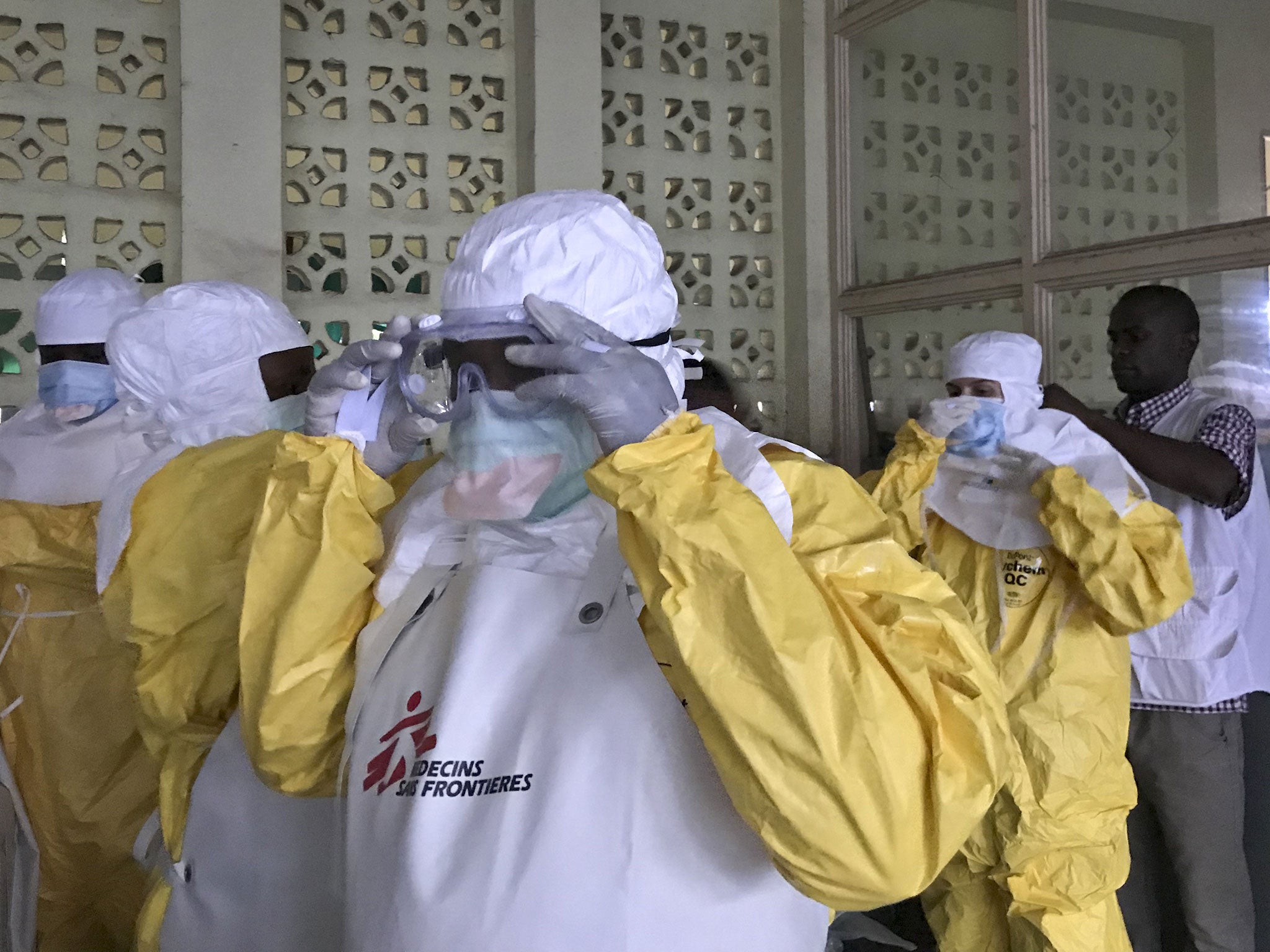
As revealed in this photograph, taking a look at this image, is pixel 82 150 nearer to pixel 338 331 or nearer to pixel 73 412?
pixel 338 331

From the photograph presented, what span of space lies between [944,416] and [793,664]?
1.65m

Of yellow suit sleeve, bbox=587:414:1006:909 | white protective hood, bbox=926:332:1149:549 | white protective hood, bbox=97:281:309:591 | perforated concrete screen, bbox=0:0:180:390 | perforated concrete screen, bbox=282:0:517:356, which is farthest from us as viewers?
perforated concrete screen, bbox=282:0:517:356

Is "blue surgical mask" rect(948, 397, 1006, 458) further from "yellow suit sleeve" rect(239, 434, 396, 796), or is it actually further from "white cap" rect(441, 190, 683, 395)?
"yellow suit sleeve" rect(239, 434, 396, 796)

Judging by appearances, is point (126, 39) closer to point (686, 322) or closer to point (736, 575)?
point (686, 322)

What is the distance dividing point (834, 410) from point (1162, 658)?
A: 1862 millimetres

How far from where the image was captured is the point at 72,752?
2.38 m

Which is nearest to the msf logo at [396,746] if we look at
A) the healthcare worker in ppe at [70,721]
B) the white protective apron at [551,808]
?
the white protective apron at [551,808]

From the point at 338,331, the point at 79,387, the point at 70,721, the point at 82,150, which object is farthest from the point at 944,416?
the point at 82,150

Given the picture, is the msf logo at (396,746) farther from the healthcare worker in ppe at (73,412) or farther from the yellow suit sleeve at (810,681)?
the healthcare worker in ppe at (73,412)

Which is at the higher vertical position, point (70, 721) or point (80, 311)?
point (80, 311)

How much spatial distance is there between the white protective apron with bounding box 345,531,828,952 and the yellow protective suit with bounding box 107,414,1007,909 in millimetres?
68

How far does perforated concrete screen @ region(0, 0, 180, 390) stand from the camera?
3385mm

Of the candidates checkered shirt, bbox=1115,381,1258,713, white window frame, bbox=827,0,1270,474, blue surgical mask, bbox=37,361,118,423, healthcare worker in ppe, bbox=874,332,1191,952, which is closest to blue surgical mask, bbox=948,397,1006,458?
healthcare worker in ppe, bbox=874,332,1191,952

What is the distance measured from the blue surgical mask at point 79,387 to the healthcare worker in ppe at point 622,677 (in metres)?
1.49
